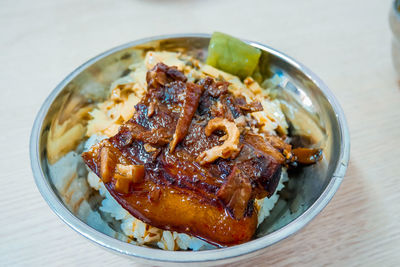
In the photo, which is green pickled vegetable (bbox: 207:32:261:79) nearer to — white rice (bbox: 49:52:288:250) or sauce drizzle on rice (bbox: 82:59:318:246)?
white rice (bbox: 49:52:288:250)

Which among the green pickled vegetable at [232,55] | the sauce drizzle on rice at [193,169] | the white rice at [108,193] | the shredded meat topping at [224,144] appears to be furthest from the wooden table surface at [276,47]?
the green pickled vegetable at [232,55]

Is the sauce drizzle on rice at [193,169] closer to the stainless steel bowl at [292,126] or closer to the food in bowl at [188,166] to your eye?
the food in bowl at [188,166]

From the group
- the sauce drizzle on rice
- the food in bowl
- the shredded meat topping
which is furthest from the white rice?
the shredded meat topping

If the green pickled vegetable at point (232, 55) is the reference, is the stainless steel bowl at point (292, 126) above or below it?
below

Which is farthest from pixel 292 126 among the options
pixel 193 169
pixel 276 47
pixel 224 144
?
pixel 276 47

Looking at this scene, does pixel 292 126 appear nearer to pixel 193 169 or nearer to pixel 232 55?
pixel 232 55

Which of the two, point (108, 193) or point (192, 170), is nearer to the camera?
point (192, 170)

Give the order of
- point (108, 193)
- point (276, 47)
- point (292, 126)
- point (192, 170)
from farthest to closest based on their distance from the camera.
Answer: point (276, 47), point (292, 126), point (108, 193), point (192, 170)
